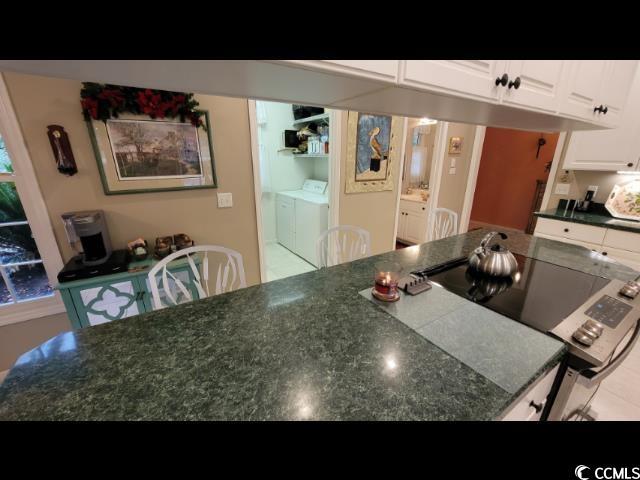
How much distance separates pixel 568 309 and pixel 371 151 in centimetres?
222

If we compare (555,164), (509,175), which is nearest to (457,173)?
(555,164)

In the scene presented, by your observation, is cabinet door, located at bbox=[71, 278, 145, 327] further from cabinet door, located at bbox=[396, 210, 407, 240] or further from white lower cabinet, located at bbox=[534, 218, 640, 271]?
cabinet door, located at bbox=[396, 210, 407, 240]

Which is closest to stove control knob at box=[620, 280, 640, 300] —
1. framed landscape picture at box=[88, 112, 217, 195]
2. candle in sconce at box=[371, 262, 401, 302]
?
candle in sconce at box=[371, 262, 401, 302]

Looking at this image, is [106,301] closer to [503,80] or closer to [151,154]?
[151,154]

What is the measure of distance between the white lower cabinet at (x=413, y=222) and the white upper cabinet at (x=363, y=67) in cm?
336

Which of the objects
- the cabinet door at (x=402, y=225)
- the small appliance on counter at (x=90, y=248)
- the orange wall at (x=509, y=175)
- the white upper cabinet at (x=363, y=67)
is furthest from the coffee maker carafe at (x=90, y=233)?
the orange wall at (x=509, y=175)

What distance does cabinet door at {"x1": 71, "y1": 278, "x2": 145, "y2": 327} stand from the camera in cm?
153

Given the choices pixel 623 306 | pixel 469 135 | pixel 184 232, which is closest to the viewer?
pixel 623 306
